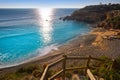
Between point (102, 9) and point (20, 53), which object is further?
point (102, 9)

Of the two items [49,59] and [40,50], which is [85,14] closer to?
[40,50]

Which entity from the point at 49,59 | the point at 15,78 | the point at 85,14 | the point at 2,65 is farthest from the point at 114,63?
the point at 85,14

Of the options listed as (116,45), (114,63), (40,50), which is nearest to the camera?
(114,63)

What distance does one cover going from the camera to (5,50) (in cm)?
2895

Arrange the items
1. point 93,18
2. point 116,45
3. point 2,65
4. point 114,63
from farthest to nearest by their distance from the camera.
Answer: point 93,18, point 116,45, point 2,65, point 114,63

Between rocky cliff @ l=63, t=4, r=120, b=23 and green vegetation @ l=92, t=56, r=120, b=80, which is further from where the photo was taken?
rocky cliff @ l=63, t=4, r=120, b=23

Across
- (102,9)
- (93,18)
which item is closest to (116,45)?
(93,18)

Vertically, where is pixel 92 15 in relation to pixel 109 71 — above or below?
below

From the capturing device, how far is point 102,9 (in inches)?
3364

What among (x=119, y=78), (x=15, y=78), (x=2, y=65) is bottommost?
(x=2, y=65)

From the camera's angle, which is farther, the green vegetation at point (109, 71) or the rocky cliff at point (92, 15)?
the rocky cliff at point (92, 15)

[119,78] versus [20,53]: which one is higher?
[119,78]

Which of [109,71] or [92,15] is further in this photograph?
[92,15]

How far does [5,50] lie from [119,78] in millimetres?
24864
